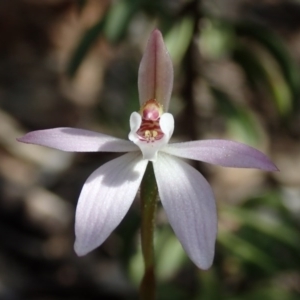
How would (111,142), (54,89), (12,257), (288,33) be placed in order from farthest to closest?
(288,33)
(54,89)
(12,257)
(111,142)

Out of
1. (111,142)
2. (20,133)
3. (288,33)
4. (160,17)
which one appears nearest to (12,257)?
(20,133)

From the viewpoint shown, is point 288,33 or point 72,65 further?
point 288,33

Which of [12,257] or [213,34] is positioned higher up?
[213,34]

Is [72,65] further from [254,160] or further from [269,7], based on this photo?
[269,7]

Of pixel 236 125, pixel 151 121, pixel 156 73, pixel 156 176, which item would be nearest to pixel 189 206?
pixel 156 176

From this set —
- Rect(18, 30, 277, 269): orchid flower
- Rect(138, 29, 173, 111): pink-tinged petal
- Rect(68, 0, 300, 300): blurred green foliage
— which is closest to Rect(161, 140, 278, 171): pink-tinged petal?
Rect(18, 30, 277, 269): orchid flower

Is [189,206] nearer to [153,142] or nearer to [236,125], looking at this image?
[153,142]

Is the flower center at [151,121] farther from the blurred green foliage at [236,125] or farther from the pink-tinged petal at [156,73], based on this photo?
the blurred green foliage at [236,125]

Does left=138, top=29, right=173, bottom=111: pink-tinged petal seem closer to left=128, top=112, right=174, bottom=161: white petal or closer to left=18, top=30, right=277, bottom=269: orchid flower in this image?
left=18, top=30, right=277, bottom=269: orchid flower

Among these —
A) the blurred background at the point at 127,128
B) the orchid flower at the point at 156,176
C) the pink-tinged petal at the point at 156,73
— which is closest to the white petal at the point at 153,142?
the orchid flower at the point at 156,176
